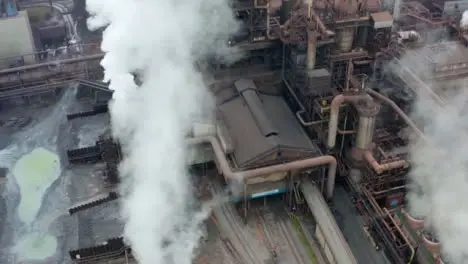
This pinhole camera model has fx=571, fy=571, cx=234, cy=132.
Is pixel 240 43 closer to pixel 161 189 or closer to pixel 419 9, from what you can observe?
pixel 161 189

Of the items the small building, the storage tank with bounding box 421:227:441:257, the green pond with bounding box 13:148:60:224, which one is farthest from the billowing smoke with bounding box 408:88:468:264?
the green pond with bounding box 13:148:60:224

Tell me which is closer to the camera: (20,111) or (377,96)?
(377,96)

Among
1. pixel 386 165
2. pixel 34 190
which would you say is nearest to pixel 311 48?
pixel 386 165

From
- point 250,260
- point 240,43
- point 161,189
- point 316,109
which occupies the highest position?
point 240,43

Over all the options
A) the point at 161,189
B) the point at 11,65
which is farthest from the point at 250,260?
the point at 11,65

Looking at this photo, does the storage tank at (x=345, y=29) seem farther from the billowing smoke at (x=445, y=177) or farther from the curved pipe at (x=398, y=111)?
the billowing smoke at (x=445, y=177)

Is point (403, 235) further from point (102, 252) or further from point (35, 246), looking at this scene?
point (35, 246)
